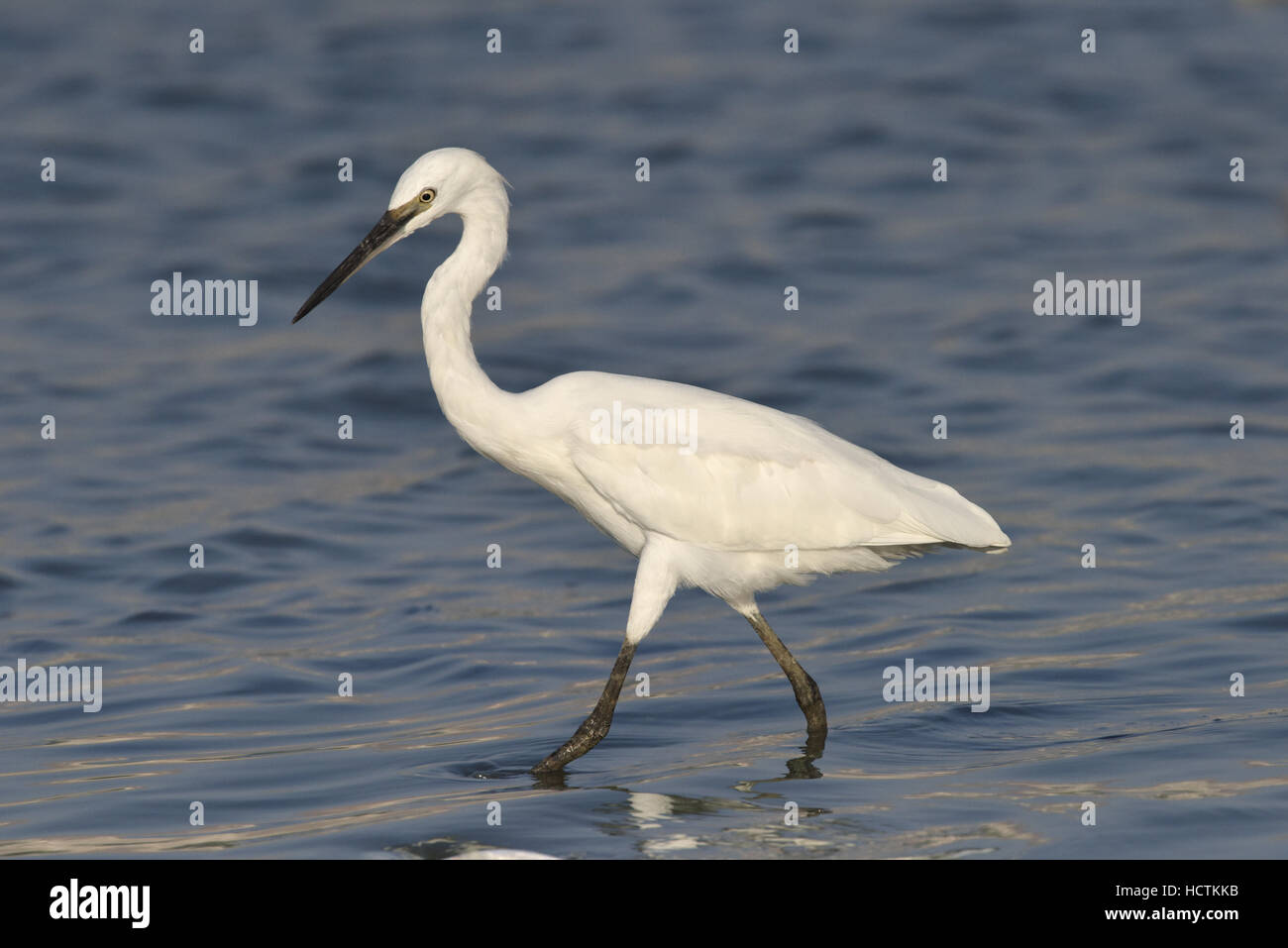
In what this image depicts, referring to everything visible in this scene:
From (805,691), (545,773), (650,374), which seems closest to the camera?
(545,773)

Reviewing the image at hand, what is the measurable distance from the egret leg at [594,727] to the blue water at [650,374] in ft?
0.45

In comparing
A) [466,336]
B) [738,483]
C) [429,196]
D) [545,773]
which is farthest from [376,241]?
[545,773]

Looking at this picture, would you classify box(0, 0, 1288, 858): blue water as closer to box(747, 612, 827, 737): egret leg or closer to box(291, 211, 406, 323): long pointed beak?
box(747, 612, 827, 737): egret leg

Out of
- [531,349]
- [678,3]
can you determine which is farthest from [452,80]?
[531,349]

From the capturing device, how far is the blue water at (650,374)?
8.16m

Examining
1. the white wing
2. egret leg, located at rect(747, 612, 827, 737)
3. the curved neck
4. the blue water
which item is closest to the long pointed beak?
the curved neck

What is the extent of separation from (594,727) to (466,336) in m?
1.97

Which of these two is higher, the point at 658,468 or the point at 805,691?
the point at 658,468

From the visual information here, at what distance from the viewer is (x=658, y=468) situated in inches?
336

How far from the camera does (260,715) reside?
9.63 meters

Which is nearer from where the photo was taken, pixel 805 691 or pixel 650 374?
pixel 805 691

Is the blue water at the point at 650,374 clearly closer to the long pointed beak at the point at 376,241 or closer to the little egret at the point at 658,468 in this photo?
the little egret at the point at 658,468

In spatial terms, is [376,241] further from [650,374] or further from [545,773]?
[650,374]

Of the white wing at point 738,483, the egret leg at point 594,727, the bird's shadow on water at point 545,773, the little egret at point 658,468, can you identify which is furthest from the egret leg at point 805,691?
the egret leg at point 594,727
